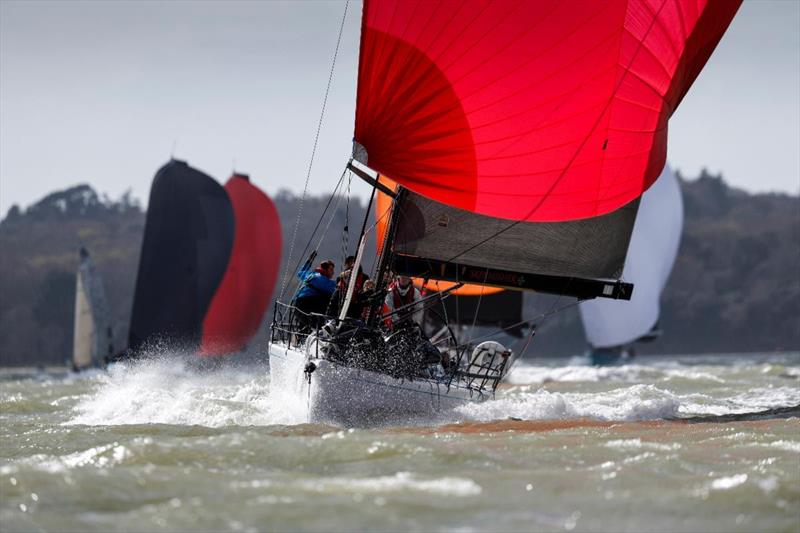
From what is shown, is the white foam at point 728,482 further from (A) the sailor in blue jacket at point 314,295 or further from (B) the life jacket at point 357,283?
(A) the sailor in blue jacket at point 314,295

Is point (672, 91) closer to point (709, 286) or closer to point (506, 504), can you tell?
point (506, 504)

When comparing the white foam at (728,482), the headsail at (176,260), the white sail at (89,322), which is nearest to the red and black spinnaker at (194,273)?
the headsail at (176,260)

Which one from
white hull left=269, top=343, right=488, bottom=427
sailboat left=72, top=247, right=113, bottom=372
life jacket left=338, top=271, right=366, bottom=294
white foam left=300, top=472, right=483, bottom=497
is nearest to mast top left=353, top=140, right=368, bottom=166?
life jacket left=338, top=271, right=366, bottom=294

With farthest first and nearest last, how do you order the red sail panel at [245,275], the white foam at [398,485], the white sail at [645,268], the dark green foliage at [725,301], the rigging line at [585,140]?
the dark green foliage at [725,301], the white sail at [645,268], the red sail panel at [245,275], the rigging line at [585,140], the white foam at [398,485]

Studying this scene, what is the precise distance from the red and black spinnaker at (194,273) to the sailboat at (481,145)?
774 inches

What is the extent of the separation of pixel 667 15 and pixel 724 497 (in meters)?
6.77

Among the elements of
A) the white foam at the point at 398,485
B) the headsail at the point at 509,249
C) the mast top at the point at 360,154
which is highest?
the mast top at the point at 360,154

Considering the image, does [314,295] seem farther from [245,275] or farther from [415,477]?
[245,275]

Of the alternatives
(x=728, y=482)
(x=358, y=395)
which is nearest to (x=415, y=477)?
(x=728, y=482)

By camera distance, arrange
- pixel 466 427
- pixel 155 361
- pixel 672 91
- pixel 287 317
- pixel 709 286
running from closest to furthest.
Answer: pixel 466 427
pixel 672 91
pixel 287 317
pixel 155 361
pixel 709 286

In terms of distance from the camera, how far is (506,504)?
7.18m

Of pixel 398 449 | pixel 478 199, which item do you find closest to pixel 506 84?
pixel 478 199

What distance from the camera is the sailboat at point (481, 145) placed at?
12234 mm

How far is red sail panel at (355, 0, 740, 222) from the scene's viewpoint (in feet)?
40.3
